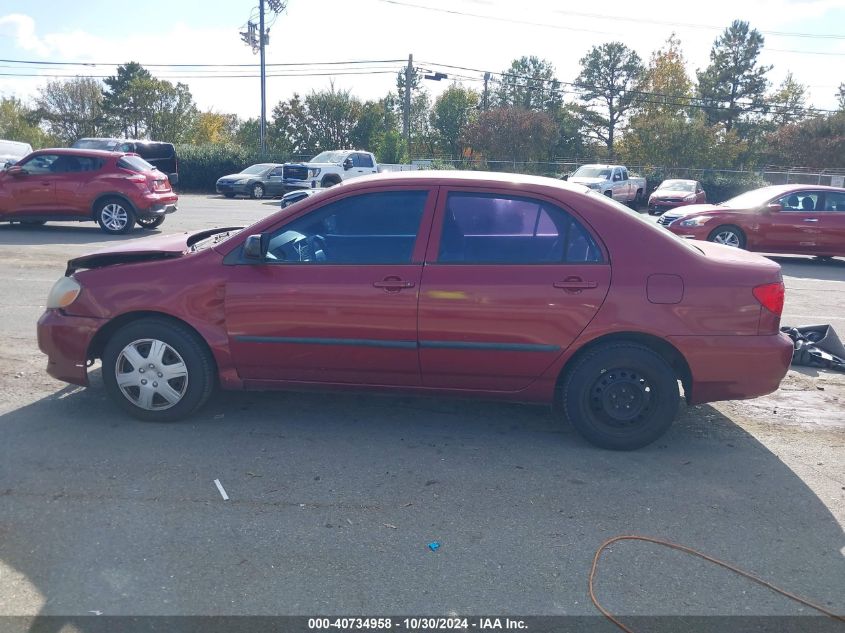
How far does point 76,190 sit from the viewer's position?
49.0 feet

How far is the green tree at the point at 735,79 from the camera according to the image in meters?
58.6

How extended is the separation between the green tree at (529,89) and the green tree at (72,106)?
3257 cm

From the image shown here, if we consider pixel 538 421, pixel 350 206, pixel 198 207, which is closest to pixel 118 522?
pixel 350 206

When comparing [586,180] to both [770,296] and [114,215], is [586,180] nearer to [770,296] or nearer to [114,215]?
[114,215]

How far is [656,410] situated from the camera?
4.69 meters

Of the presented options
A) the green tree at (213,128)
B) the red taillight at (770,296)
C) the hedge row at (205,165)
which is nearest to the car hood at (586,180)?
the hedge row at (205,165)

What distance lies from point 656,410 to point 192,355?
9.58 ft

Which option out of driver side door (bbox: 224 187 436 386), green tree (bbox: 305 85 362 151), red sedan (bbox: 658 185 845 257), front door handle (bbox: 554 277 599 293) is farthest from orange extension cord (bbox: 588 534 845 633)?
green tree (bbox: 305 85 362 151)

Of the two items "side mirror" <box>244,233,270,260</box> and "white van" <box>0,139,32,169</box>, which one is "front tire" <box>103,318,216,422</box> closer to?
"side mirror" <box>244,233,270,260</box>

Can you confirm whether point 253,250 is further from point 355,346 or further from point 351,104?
point 351,104

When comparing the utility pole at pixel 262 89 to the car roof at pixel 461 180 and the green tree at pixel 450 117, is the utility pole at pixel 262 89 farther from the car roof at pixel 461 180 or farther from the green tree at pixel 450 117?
the car roof at pixel 461 180

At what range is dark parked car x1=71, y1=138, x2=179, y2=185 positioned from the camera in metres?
26.9

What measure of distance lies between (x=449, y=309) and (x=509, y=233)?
62 centimetres

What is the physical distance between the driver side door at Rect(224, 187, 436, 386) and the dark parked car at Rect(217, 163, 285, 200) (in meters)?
26.4
